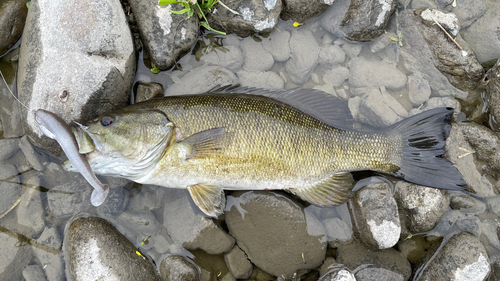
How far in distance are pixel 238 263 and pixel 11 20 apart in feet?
12.3

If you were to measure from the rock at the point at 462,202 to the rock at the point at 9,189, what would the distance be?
505 centimetres

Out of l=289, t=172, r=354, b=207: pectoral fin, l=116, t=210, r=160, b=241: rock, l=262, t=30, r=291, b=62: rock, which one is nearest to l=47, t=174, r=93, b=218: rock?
l=116, t=210, r=160, b=241: rock

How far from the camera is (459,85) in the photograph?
378 centimetres

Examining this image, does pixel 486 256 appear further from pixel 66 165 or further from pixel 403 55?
pixel 66 165

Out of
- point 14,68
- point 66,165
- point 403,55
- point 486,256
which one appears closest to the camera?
point 66,165

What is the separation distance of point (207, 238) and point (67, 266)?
1.54m

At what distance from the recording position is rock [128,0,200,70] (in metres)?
3.41

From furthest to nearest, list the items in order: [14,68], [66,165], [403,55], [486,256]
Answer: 1. [403,55]
2. [14,68]
3. [486,256]
4. [66,165]

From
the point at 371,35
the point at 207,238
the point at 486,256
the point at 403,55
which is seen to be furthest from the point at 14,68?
the point at 486,256

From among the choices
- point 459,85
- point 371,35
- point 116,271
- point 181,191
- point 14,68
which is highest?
point 371,35

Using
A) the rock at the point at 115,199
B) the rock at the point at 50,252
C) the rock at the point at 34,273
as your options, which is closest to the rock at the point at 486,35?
the rock at the point at 115,199

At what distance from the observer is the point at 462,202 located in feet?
11.7

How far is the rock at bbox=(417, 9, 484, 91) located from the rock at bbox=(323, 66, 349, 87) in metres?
1.01

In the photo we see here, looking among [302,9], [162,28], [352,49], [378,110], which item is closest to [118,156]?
[162,28]
